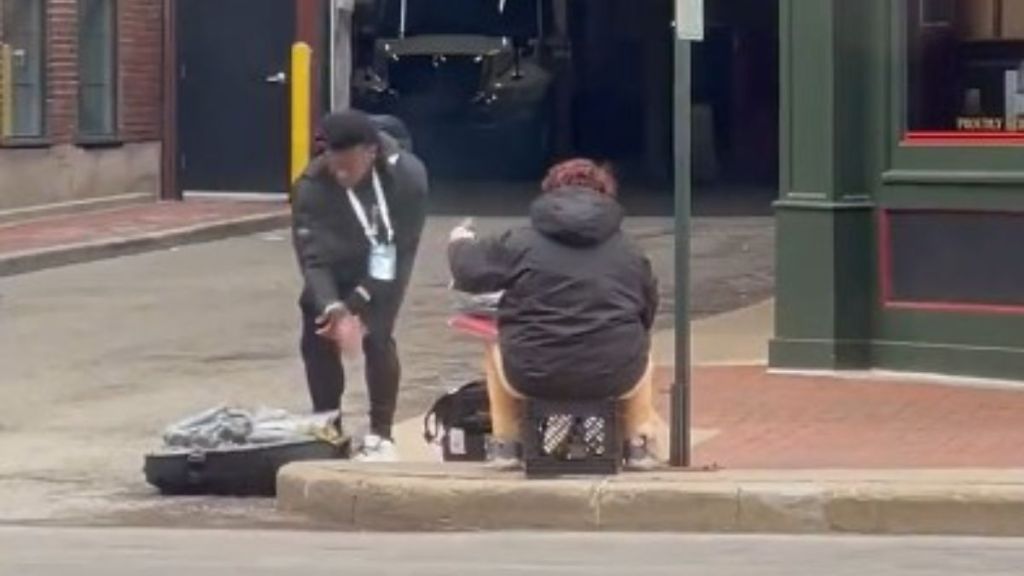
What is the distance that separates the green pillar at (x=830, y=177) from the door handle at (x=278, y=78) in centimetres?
1290

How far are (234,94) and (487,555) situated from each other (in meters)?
17.5

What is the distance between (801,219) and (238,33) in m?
13.4

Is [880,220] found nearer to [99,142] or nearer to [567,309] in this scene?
[567,309]

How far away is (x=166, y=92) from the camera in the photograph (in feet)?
90.7

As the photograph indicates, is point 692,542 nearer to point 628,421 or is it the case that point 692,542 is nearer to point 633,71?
point 628,421

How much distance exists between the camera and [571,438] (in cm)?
1158

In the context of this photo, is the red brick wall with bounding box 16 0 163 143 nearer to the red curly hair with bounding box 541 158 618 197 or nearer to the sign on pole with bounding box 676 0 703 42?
the red curly hair with bounding box 541 158 618 197

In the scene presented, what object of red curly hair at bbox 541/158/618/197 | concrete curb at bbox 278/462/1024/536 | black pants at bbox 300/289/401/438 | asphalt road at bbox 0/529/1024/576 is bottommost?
asphalt road at bbox 0/529/1024/576

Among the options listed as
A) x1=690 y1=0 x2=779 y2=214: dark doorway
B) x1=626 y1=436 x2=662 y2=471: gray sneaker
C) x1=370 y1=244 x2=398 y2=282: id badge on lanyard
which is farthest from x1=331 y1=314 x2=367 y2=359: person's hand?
x1=690 y1=0 x2=779 y2=214: dark doorway

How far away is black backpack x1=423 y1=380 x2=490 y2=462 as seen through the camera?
40.3 feet

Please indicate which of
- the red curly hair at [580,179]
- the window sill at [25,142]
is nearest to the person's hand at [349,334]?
the red curly hair at [580,179]

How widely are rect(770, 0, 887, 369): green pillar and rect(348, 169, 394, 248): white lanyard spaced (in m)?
3.10

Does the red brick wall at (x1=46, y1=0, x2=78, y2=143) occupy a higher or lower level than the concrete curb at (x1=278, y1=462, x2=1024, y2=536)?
higher

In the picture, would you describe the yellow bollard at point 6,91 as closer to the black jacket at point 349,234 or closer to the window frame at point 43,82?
the window frame at point 43,82
